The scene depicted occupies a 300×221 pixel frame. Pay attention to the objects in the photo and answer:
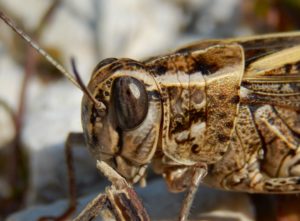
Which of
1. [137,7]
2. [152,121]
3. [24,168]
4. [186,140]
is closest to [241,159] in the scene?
[186,140]

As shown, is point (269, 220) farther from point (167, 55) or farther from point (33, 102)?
point (33, 102)

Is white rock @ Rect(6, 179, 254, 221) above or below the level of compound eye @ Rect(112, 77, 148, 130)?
below

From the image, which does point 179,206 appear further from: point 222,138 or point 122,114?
point 122,114

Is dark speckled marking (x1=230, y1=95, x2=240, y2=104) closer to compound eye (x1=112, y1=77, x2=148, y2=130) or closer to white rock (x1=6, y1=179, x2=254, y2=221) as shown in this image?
compound eye (x1=112, y1=77, x2=148, y2=130)

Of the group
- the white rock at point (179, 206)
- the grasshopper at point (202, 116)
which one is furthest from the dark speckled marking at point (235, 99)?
the white rock at point (179, 206)

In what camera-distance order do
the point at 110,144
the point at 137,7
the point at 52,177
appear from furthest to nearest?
the point at 137,7 → the point at 52,177 → the point at 110,144

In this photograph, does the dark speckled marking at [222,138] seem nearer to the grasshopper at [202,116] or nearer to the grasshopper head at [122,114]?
the grasshopper at [202,116]

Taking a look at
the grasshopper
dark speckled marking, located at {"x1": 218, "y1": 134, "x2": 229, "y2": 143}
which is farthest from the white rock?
dark speckled marking, located at {"x1": 218, "y1": 134, "x2": 229, "y2": 143}

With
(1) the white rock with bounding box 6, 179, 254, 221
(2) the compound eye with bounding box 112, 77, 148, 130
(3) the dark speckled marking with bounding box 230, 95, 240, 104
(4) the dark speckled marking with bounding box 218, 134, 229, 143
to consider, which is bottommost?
(1) the white rock with bounding box 6, 179, 254, 221
